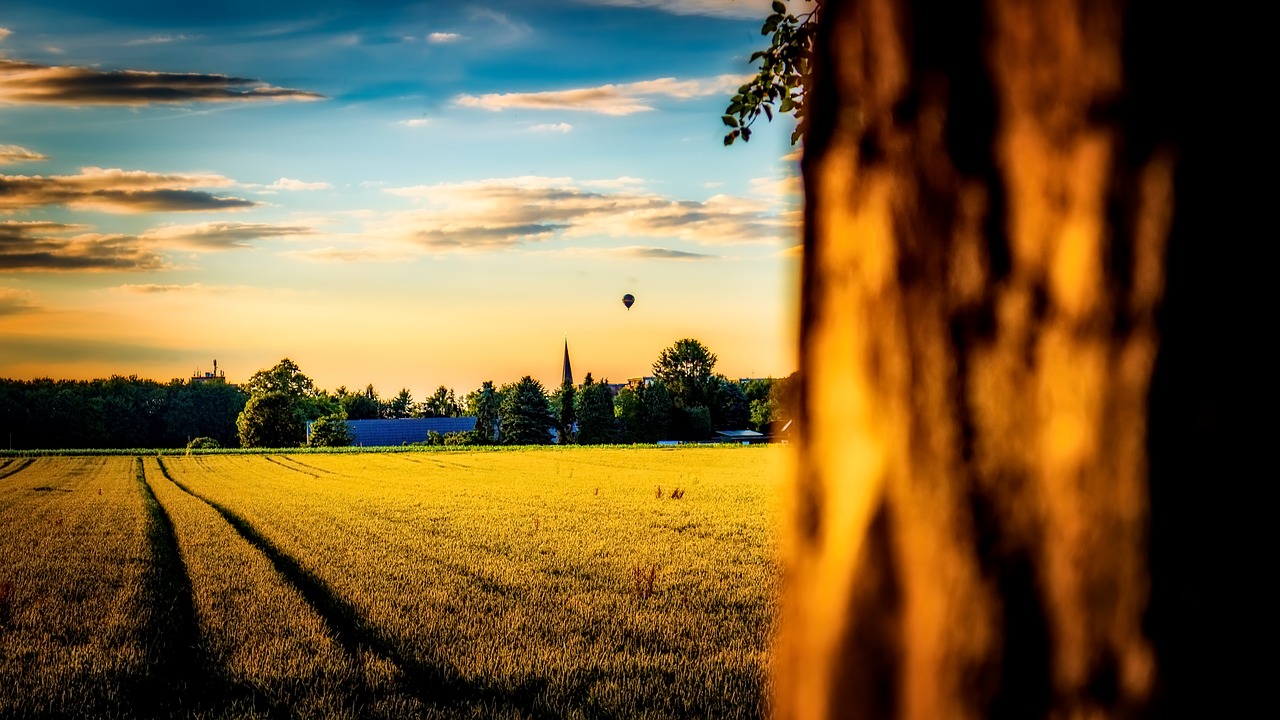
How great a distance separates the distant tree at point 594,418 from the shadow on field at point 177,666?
84.1m

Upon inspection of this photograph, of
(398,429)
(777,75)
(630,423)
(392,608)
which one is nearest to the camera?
(777,75)

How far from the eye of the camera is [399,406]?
504ft

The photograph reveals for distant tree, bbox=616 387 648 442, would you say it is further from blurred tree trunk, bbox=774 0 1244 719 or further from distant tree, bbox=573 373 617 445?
blurred tree trunk, bbox=774 0 1244 719

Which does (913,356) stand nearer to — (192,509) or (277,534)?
(277,534)

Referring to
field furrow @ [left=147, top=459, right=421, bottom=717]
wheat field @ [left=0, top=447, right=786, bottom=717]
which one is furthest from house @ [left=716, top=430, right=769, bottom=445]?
field furrow @ [left=147, top=459, right=421, bottom=717]

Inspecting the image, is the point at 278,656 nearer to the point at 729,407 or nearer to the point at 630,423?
the point at 630,423

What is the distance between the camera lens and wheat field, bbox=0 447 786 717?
28.7ft

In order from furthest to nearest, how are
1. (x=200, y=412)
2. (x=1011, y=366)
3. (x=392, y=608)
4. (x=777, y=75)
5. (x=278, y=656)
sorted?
(x=200, y=412)
(x=392, y=608)
(x=278, y=656)
(x=777, y=75)
(x=1011, y=366)

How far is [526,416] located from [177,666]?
91.1 meters

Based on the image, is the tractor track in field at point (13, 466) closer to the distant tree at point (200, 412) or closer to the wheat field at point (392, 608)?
the wheat field at point (392, 608)

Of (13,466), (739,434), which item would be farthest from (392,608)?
(739,434)

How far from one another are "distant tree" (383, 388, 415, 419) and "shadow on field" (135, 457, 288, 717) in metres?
139

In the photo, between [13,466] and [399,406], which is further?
[399,406]

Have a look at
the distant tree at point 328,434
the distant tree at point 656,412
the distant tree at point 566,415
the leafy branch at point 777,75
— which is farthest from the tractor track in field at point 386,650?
the distant tree at point 656,412
